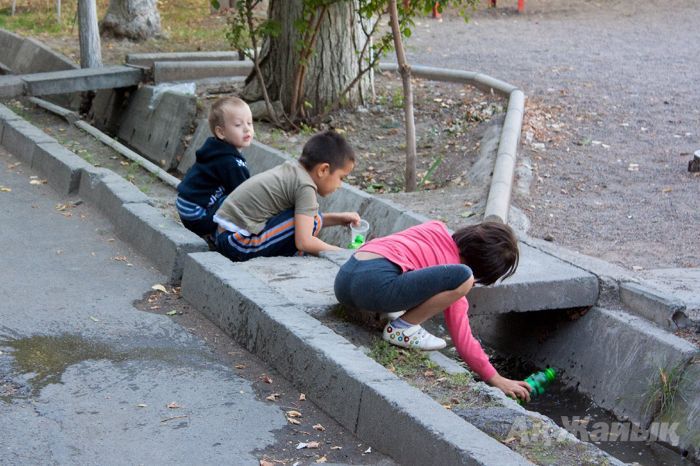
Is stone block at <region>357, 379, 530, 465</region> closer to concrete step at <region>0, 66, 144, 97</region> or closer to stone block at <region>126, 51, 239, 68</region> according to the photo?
concrete step at <region>0, 66, 144, 97</region>

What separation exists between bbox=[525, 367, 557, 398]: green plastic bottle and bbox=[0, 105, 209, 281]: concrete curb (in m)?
1.92

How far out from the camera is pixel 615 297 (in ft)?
17.9

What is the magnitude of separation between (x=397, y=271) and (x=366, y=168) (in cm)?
430

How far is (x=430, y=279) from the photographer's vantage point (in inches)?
177

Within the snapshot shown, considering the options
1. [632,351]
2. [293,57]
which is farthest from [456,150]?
[632,351]

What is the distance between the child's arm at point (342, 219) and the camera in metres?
5.81

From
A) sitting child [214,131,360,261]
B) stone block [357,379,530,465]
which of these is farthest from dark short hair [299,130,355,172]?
stone block [357,379,530,465]

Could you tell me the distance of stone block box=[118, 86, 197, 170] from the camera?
10.7 meters

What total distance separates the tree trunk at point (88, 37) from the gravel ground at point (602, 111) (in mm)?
4084

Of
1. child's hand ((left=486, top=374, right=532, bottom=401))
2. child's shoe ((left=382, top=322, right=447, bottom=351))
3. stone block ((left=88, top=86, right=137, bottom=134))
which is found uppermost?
child's shoe ((left=382, top=322, right=447, bottom=351))

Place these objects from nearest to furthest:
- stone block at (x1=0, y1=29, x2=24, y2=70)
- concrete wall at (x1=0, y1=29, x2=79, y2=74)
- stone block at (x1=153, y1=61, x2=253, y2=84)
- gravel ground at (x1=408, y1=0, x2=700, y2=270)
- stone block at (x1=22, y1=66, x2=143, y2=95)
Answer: gravel ground at (x1=408, y1=0, x2=700, y2=270) < stone block at (x1=22, y1=66, x2=143, y2=95) < stone block at (x1=153, y1=61, x2=253, y2=84) < concrete wall at (x1=0, y1=29, x2=79, y2=74) < stone block at (x1=0, y1=29, x2=24, y2=70)

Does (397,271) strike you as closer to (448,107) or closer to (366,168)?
(366,168)

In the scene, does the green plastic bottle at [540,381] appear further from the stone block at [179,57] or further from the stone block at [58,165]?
the stone block at [179,57]

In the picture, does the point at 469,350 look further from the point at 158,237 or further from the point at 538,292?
the point at 158,237
